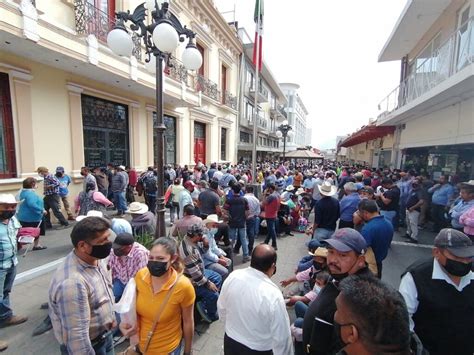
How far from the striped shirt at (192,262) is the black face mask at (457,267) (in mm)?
2422

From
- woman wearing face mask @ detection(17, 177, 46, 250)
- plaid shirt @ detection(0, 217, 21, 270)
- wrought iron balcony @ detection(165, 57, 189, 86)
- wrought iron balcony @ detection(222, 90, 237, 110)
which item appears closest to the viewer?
plaid shirt @ detection(0, 217, 21, 270)

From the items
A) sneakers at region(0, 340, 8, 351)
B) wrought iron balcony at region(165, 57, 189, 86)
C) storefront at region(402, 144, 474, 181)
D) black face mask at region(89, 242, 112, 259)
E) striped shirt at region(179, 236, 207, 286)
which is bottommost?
sneakers at region(0, 340, 8, 351)

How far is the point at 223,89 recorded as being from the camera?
1798 centimetres

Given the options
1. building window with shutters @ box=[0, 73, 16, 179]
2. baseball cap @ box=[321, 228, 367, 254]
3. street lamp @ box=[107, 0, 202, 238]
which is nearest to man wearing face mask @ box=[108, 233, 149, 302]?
street lamp @ box=[107, 0, 202, 238]

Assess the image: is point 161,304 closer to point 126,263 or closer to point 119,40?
point 126,263

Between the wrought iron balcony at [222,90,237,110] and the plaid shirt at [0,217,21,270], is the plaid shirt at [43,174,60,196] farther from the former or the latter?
the wrought iron balcony at [222,90,237,110]

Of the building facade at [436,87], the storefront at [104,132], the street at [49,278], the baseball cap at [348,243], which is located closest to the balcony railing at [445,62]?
the building facade at [436,87]

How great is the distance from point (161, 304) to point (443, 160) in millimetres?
12345

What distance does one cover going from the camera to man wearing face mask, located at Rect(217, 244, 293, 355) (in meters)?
1.78

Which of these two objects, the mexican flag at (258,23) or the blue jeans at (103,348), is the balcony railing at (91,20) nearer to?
the mexican flag at (258,23)

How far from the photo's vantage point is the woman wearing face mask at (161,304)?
A: 5.98 feet

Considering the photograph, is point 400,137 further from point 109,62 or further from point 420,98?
point 109,62

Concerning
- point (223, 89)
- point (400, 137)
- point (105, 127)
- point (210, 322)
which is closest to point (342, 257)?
point (210, 322)

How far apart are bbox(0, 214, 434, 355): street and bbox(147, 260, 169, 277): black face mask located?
161cm
